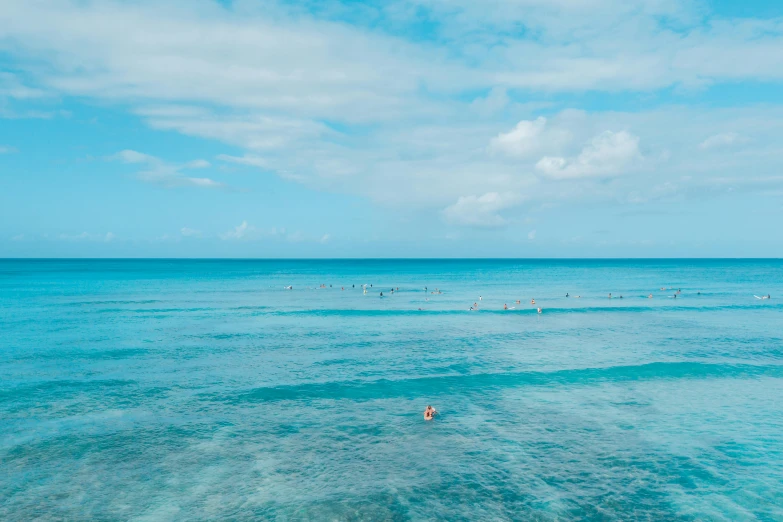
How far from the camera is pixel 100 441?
28141mm

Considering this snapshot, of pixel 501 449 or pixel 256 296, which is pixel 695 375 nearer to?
pixel 501 449

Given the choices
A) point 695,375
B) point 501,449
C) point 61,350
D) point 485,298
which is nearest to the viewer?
point 501,449

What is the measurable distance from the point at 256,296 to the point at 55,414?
247ft

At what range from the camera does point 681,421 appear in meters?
31.6

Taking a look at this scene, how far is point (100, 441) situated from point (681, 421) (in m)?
34.7

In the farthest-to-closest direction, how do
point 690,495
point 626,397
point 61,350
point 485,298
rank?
point 485,298, point 61,350, point 626,397, point 690,495

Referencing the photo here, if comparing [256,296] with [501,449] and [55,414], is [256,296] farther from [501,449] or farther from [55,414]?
[501,449]

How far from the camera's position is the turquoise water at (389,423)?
73.9 ft

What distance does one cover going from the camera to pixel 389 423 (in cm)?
3130

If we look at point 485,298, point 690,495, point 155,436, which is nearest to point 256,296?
point 485,298

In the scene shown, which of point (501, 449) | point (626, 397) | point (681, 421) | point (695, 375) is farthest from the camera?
point (695, 375)

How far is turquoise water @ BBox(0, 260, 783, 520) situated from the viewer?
22531 mm

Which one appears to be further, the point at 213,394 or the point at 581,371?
the point at 581,371

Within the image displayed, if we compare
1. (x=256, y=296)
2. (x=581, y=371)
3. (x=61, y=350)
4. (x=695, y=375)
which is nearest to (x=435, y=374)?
(x=581, y=371)
